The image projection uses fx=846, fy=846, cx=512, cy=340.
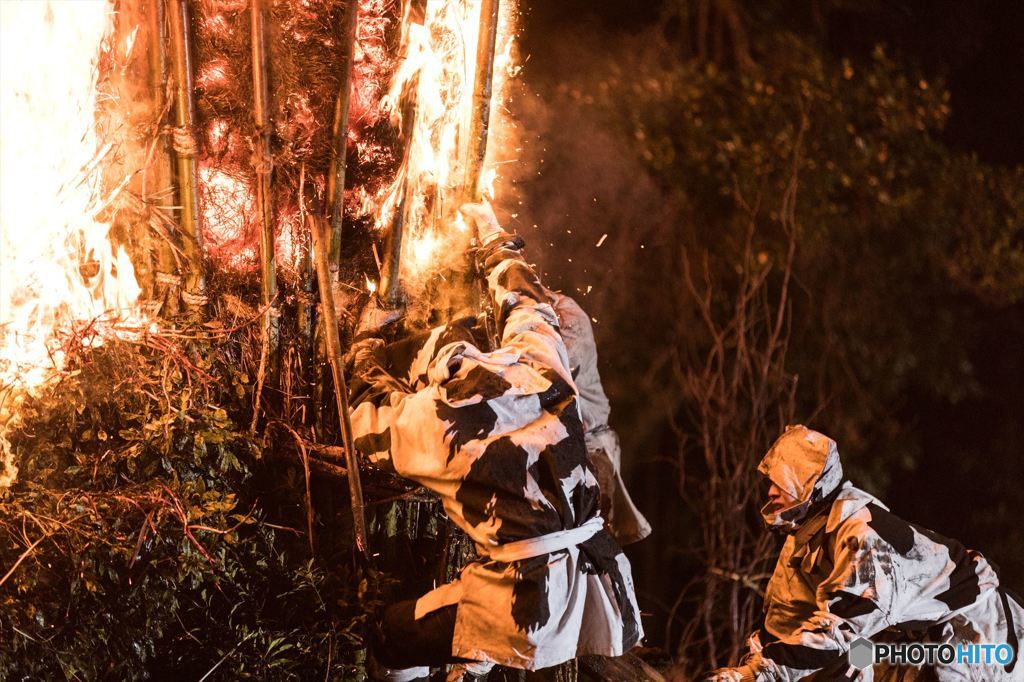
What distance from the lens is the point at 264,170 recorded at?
451 cm

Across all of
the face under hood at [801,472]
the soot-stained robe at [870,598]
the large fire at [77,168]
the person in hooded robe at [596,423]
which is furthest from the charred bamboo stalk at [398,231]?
the soot-stained robe at [870,598]

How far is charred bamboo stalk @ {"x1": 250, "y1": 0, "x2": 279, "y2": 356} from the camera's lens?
14.4ft

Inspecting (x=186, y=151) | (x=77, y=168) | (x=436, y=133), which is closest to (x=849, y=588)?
(x=436, y=133)

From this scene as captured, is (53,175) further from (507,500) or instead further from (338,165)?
(507,500)

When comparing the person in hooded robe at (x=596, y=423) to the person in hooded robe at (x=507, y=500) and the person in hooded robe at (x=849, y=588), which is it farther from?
the person in hooded robe at (x=507, y=500)

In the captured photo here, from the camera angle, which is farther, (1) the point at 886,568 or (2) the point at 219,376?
(1) the point at 886,568

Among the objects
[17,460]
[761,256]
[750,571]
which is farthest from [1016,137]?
[17,460]

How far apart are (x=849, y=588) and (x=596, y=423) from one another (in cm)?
189

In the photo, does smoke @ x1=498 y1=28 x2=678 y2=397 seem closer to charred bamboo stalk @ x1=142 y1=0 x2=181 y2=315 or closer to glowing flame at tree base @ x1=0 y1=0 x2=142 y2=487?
charred bamboo stalk @ x1=142 y1=0 x2=181 y2=315

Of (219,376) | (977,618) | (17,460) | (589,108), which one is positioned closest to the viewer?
(17,460)

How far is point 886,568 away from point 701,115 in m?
9.12

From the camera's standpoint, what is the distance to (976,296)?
13047 mm

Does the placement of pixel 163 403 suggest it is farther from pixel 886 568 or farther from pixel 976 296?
pixel 976 296

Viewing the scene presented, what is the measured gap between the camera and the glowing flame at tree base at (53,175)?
4445 mm
